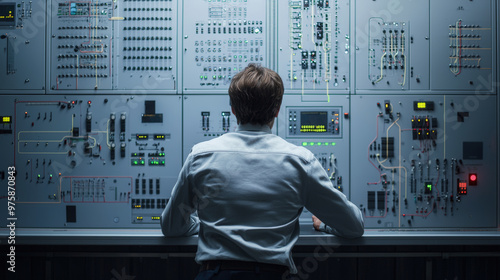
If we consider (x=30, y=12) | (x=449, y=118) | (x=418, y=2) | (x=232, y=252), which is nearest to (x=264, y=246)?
(x=232, y=252)

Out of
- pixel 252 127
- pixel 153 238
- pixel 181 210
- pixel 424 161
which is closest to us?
pixel 252 127

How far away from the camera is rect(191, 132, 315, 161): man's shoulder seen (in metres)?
1.39

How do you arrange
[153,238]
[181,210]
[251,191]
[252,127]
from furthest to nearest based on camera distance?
[153,238], [181,210], [252,127], [251,191]

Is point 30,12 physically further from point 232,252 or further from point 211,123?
point 232,252

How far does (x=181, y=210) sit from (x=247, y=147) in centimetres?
39

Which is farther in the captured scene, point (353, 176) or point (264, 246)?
point (353, 176)

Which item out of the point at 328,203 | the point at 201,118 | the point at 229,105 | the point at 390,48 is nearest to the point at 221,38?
the point at 229,105

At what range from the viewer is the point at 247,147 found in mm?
1399

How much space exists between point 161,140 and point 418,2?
2084 millimetres

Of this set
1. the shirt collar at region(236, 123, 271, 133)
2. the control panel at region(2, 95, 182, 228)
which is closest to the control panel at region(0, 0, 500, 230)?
the control panel at region(2, 95, 182, 228)

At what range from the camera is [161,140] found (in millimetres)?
2932

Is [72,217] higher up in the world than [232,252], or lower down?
lower down

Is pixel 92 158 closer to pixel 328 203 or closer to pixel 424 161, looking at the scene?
pixel 328 203

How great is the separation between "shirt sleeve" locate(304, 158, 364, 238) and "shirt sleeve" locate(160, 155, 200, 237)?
415mm
